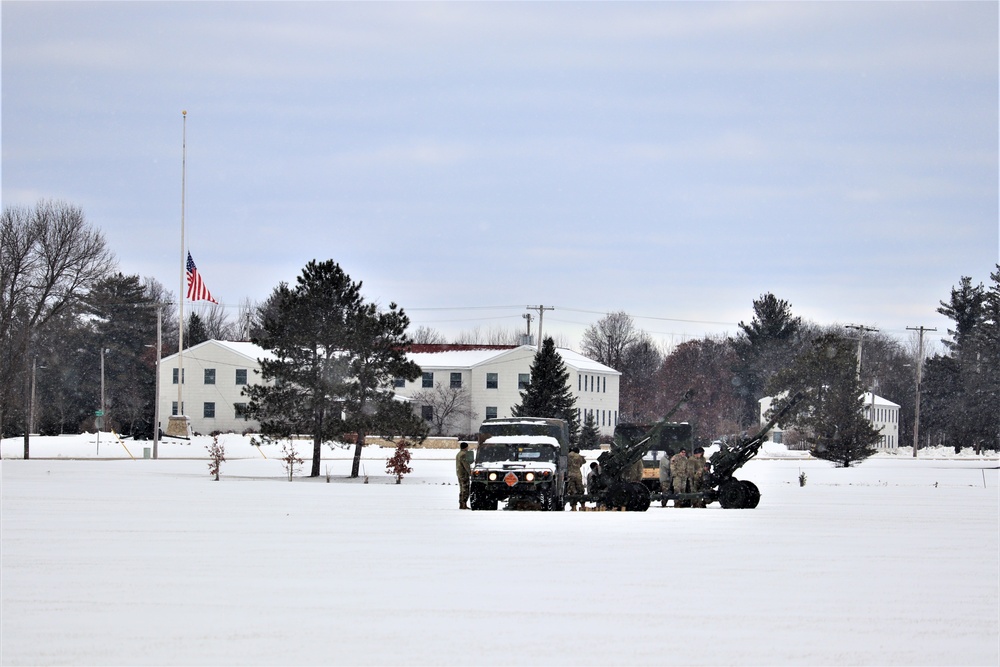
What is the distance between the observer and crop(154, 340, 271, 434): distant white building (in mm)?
92500

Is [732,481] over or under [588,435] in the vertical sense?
over

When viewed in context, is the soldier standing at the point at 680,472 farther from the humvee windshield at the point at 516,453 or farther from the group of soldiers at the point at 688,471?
the humvee windshield at the point at 516,453

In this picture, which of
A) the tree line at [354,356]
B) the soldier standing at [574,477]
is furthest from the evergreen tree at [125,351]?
the soldier standing at [574,477]

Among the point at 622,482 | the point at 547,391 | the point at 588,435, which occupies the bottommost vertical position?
the point at 588,435

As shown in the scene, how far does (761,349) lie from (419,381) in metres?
38.9

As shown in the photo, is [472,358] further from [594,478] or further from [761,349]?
[594,478]

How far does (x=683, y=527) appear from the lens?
24.1 metres

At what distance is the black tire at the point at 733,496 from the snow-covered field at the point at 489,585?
4.32 feet

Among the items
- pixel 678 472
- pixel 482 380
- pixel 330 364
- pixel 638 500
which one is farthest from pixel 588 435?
pixel 638 500

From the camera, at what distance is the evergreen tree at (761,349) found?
4695 inches

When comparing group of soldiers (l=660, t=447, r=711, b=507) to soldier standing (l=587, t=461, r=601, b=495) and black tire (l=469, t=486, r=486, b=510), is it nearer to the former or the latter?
soldier standing (l=587, t=461, r=601, b=495)

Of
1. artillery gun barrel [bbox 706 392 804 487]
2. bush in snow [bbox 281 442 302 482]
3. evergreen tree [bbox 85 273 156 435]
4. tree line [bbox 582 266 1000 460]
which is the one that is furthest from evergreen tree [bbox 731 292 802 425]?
artillery gun barrel [bbox 706 392 804 487]

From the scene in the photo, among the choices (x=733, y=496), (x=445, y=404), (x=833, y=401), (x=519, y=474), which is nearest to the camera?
(x=519, y=474)

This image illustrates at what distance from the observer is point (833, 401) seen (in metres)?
67.5
